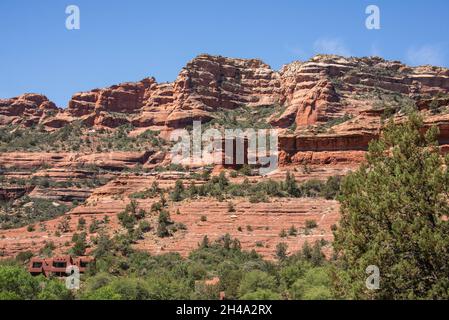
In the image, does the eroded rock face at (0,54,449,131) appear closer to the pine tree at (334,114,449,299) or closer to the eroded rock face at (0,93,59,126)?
the eroded rock face at (0,93,59,126)

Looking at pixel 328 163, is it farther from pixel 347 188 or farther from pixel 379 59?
pixel 379 59

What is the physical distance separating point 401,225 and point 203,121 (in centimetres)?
8319

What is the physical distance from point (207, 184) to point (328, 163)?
35.3 ft

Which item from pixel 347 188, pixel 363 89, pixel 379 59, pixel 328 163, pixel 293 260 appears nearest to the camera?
pixel 347 188

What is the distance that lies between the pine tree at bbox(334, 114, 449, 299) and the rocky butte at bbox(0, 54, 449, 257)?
23.3 m

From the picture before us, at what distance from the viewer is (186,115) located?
357 ft

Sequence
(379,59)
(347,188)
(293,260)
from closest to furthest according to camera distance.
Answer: (347,188)
(293,260)
(379,59)

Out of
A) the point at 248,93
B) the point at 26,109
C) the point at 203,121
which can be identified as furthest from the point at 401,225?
the point at 26,109

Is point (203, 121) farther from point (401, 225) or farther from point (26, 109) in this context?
point (401, 225)

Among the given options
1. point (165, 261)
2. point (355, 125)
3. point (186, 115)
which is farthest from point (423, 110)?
point (186, 115)

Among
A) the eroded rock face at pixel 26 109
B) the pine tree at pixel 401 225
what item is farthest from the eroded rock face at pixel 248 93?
the pine tree at pixel 401 225

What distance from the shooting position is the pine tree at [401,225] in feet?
76.6

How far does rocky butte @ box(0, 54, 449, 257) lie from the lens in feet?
177
